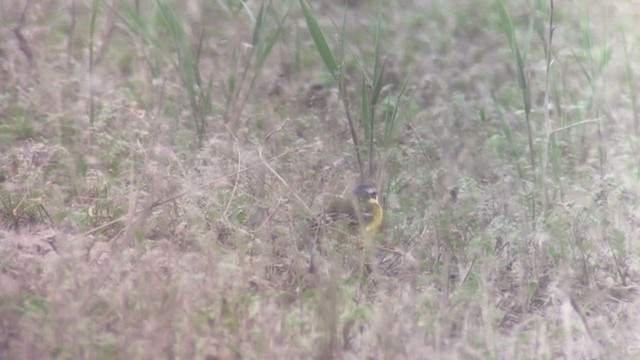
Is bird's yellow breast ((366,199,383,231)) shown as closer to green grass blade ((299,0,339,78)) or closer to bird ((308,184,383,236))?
bird ((308,184,383,236))

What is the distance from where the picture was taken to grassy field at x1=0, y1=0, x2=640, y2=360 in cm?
397

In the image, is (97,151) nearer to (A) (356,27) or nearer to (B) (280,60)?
(B) (280,60)

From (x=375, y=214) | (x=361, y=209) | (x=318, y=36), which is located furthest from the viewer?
(x=375, y=214)

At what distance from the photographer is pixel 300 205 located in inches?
205

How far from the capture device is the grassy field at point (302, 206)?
397cm

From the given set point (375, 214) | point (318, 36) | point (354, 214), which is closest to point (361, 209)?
point (354, 214)

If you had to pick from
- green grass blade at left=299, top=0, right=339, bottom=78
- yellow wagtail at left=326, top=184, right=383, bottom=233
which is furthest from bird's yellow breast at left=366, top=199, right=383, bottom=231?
green grass blade at left=299, top=0, right=339, bottom=78

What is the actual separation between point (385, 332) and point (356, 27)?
5704mm

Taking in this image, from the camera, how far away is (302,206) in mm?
5141

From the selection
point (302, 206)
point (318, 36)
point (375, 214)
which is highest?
point (318, 36)

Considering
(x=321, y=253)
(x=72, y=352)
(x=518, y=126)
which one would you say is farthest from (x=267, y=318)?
Answer: (x=518, y=126)

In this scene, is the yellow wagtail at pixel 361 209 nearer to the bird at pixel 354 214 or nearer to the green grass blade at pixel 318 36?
the bird at pixel 354 214

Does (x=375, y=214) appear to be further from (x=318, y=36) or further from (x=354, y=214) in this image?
(x=318, y=36)

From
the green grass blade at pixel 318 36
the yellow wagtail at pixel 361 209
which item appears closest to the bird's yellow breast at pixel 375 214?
the yellow wagtail at pixel 361 209
